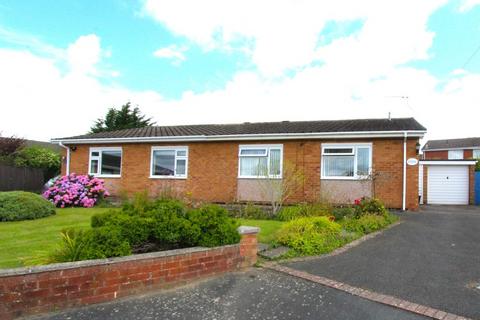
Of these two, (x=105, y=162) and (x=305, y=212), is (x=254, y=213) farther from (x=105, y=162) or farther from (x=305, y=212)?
(x=105, y=162)

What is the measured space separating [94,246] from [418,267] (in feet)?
15.7

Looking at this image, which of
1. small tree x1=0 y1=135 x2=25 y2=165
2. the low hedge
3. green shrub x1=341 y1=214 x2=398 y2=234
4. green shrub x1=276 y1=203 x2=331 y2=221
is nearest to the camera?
the low hedge

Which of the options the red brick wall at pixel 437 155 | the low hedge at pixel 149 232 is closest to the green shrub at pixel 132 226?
the low hedge at pixel 149 232

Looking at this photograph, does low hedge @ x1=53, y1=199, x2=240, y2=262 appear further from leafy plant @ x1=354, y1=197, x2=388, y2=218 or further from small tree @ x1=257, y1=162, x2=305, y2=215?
small tree @ x1=257, y1=162, x2=305, y2=215

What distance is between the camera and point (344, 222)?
9.05m

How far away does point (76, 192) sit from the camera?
13.8m

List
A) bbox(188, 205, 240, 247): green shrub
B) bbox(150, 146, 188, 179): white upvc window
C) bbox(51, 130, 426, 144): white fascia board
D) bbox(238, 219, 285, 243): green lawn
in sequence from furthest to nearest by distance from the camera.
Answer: bbox(150, 146, 188, 179): white upvc window
bbox(51, 130, 426, 144): white fascia board
bbox(238, 219, 285, 243): green lawn
bbox(188, 205, 240, 247): green shrub

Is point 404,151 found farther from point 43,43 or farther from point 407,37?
point 43,43

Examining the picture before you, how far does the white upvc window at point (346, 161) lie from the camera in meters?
12.9

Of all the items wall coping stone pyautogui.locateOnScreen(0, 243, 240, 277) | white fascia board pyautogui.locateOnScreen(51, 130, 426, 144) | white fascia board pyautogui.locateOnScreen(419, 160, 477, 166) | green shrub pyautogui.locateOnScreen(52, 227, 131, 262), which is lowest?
wall coping stone pyautogui.locateOnScreen(0, 243, 240, 277)

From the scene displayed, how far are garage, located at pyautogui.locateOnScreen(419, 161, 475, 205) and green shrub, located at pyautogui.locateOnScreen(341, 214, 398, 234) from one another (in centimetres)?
1088

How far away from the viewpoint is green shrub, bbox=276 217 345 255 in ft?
21.6

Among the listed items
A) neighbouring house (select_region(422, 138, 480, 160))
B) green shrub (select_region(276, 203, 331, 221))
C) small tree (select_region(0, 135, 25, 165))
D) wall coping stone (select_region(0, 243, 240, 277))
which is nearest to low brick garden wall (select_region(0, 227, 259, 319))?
wall coping stone (select_region(0, 243, 240, 277))

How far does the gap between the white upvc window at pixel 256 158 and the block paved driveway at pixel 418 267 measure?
604 centimetres
